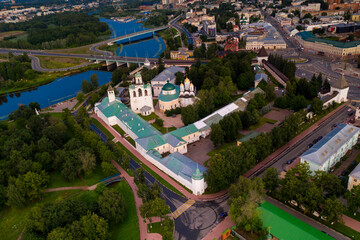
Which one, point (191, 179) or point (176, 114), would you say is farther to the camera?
point (176, 114)

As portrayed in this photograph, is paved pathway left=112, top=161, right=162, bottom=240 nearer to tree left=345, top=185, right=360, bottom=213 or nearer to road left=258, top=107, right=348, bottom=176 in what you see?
road left=258, top=107, right=348, bottom=176

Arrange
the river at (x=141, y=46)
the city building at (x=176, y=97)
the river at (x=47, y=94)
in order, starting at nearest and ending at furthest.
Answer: the city building at (x=176, y=97) → the river at (x=47, y=94) → the river at (x=141, y=46)

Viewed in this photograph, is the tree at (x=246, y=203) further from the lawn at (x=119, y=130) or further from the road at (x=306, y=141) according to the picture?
the lawn at (x=119, y=130)

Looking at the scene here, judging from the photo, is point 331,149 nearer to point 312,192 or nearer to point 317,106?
point 312,192

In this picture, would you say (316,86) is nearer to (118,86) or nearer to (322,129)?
(322,129)

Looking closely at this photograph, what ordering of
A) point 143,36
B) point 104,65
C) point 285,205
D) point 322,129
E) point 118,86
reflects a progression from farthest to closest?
point 143,36 < point 104,65 < point 118,86 < point 322,129 < point 285,205

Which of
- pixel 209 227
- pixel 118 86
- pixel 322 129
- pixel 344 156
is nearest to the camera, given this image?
pixel 209 227

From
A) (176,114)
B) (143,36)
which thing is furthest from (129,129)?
(143,36)

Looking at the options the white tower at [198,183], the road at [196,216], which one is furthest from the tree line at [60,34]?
the road at [196,216]
